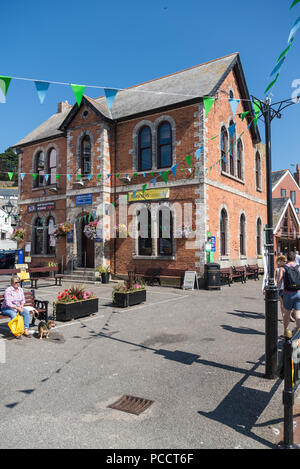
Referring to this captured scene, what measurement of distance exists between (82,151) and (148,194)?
504cm

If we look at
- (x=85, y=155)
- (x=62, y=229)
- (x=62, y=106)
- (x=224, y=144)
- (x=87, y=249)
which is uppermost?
(x=62, y=106)

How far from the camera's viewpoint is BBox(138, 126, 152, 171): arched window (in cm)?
1659

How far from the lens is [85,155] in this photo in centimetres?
1827

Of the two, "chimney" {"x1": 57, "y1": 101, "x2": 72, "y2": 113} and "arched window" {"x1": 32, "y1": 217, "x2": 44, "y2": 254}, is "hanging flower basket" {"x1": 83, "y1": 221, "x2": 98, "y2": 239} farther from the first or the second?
"chimney" {"x1": 57, "y1": 101, "x2": 72, "y2": 113}

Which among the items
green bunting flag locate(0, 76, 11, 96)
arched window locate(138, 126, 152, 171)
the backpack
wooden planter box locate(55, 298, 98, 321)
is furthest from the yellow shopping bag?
arched window locate(138, 126, 152, 171)

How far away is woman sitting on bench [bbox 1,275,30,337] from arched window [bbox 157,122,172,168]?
34.6 feet

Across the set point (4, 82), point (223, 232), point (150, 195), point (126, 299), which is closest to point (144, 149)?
point (150, 195)

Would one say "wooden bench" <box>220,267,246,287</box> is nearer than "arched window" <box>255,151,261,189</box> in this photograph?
Yes

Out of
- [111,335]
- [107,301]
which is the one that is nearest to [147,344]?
[111,335]

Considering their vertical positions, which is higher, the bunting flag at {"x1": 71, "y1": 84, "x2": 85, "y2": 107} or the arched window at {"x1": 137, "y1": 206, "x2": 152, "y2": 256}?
the bunting flag at {"x1": 71, "y1": 84, "x2": 85, "y2": 107}

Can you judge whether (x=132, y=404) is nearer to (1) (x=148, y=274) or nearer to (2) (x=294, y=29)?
(2) (x=294, y=29)

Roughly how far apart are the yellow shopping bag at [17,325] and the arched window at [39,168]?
610 inches

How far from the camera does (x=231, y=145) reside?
17.5 m

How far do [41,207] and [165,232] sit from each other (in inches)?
351
